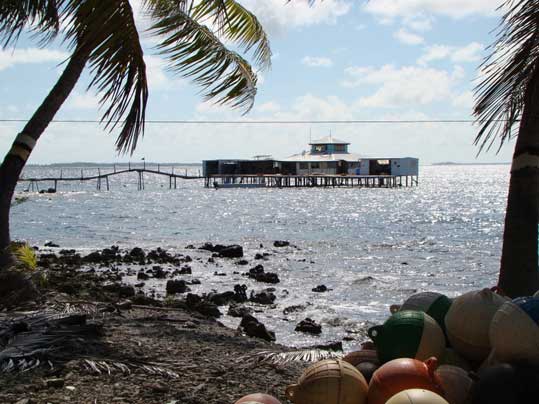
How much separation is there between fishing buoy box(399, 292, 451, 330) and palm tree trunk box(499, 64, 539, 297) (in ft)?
8.19

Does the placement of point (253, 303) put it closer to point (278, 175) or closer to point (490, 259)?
point (490, 259)

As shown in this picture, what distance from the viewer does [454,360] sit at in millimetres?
4992

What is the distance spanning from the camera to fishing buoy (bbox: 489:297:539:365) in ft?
14.8

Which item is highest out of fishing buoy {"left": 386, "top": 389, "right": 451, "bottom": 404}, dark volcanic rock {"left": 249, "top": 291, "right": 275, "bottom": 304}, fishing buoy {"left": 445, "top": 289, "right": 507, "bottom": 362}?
fishing buoy {"left": 445, "top": 289, "right": 507, "bottom": 362}

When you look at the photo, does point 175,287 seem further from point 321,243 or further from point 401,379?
point 321,243

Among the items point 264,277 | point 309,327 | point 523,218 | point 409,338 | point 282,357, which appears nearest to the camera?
point 409,338

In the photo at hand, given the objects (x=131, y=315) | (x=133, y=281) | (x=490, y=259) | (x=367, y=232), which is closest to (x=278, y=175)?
(x=367, y=232)

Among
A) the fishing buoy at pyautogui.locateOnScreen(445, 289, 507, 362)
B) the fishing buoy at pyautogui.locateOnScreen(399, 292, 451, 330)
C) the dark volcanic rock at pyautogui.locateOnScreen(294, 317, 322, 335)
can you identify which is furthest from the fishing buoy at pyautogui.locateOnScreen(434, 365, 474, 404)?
the dark volcanic rock at pyautogui.locateOnScreen(294, 317, 322, 335)

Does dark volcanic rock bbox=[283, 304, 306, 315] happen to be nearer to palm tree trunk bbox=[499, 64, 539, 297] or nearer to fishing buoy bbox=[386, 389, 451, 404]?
palm tree trunk bbox=[499, 64, 539, 297]

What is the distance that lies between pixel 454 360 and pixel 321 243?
113ft

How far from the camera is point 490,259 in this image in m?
32.5

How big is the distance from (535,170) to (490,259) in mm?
25968

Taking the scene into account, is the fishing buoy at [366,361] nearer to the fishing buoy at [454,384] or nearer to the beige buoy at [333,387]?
the beige buoy at [333,387]

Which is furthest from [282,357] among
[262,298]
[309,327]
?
[262,298]
